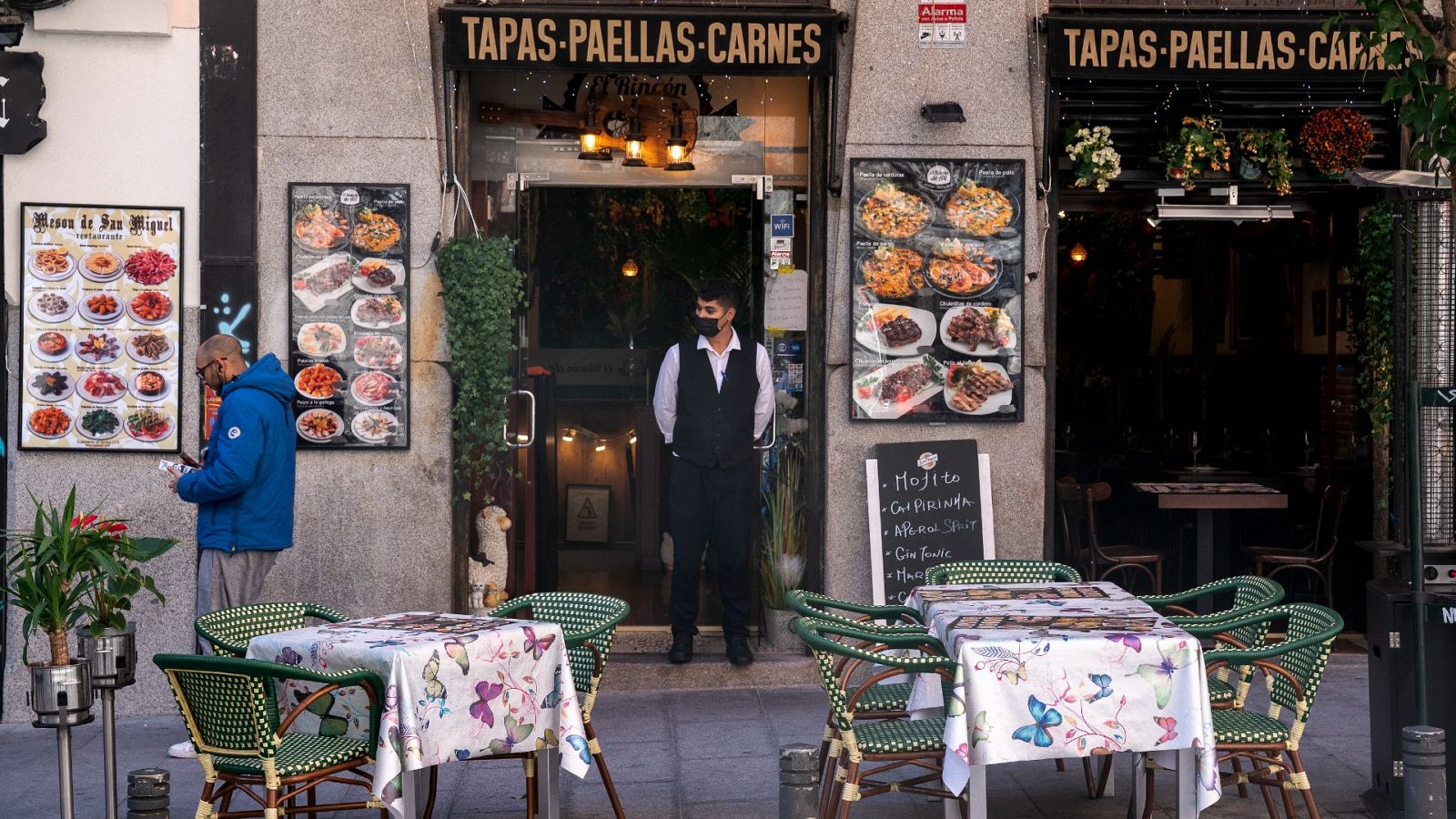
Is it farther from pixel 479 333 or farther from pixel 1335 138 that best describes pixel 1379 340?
pixel 479 333

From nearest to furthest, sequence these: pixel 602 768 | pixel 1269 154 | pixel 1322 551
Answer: pixel 602 768, pixel 1269 154, pixel 1322 551

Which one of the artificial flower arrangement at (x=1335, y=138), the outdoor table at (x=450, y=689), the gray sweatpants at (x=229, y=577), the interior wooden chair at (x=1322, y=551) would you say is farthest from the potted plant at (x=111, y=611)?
the interior wooden chair at (x=1322, y=551)

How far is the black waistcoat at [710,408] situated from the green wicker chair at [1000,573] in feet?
6.63

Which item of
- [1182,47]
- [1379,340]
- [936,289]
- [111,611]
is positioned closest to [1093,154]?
[1182,47]

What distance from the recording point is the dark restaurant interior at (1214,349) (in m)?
9.03

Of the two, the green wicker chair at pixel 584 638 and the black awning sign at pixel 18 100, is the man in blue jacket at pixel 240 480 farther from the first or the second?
the black awning sign at pixel 18 100

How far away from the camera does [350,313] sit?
27.7ft

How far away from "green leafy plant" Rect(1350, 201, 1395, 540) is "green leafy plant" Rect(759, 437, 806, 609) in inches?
133

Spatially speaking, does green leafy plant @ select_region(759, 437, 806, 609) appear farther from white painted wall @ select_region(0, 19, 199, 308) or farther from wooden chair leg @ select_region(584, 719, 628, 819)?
white painted wall @ select_region(0, 19, 199, 308)

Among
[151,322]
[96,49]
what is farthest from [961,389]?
[96,49]

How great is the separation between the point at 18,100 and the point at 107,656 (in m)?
4.34

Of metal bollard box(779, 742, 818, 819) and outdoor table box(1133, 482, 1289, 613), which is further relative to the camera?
outdoor table box(1133, 482, 1289, 613)

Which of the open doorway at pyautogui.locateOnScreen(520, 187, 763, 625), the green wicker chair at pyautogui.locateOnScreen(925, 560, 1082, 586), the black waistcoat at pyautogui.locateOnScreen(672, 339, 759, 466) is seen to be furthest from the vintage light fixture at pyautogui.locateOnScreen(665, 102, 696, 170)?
the green wicker chair at pyautogui.locateOnScreen(925, 560, 1082, 586)

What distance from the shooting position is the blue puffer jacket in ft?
22.6
